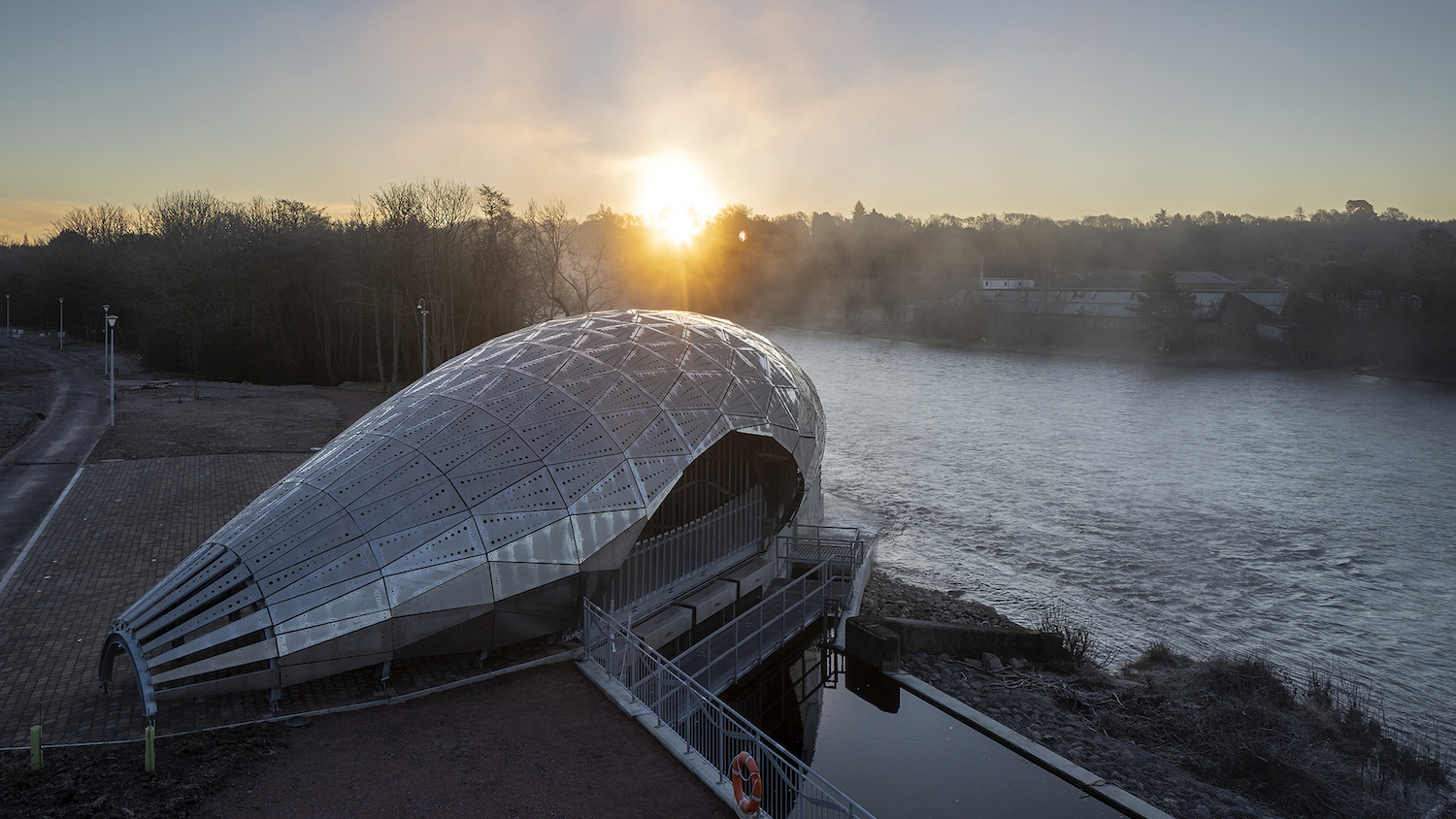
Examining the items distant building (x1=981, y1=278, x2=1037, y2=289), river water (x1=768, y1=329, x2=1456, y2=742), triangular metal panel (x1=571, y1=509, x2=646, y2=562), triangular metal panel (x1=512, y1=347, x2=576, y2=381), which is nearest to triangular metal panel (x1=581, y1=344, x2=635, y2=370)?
triangular metal panel (x1=512, y1=347, x2=576, y2=381)

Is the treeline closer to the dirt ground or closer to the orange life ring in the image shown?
the dirt ground

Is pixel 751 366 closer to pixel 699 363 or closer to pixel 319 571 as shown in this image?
pixel 699 363

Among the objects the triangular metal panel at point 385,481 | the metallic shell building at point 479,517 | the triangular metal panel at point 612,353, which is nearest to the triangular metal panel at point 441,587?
the metallic shell building at point 479,517

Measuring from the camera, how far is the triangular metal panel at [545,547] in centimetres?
1407

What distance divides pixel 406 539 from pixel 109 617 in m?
7.14

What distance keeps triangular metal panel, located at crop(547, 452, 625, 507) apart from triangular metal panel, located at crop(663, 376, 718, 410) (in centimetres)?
228

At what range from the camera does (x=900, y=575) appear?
30.4 meters

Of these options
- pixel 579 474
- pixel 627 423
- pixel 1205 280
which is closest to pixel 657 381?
pixel 627 423

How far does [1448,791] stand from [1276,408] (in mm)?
58133

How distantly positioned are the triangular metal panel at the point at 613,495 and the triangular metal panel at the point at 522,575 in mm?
1009

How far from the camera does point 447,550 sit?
44.8 ft

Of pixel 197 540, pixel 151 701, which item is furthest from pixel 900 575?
pixel 151 701

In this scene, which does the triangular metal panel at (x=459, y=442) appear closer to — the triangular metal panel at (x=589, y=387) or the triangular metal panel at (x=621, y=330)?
the triangular metal panel at (x=589, y=387)

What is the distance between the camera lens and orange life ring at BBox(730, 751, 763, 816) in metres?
10.1
